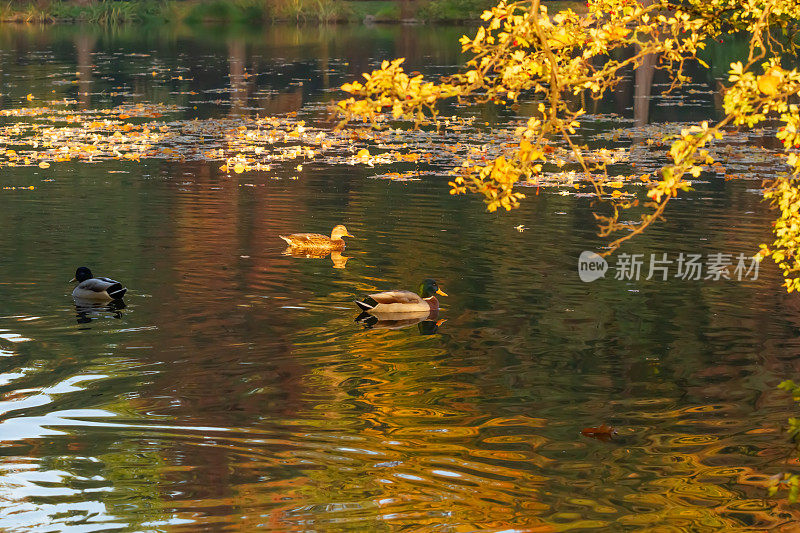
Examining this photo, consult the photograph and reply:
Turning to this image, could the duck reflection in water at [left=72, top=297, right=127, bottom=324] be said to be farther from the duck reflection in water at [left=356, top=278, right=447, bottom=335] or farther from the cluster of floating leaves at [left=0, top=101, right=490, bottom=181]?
the cluster of floating leaves at [left=0, top=101, right=490, bottom=181]

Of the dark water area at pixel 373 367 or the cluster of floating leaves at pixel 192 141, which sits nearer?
the dark water area at pixel 373 367

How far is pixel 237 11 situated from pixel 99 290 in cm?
6933

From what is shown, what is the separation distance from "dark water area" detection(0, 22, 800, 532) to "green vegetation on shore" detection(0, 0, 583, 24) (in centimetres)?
5665

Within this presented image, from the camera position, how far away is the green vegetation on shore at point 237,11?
78812mm

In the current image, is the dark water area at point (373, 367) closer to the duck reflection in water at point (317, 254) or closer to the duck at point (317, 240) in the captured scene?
the duck reflection in water at point (317, 254)

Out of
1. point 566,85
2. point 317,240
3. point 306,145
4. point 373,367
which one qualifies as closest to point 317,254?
point 317,240

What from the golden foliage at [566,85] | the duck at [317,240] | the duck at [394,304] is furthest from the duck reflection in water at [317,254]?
the golden foliage at [566,85]

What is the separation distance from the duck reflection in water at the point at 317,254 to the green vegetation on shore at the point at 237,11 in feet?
201

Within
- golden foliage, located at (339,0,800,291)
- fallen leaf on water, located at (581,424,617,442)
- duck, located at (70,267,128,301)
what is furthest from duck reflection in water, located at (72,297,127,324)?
golden foliage, located at (339,0,800,291)

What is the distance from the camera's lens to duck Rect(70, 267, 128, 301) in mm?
14492

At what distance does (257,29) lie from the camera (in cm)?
7475

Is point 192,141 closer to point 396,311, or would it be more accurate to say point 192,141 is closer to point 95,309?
point 95,309

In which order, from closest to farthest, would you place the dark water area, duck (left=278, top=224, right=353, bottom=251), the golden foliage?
the golden foliage
the dark water area
duck (left=278, top=224, right=353, bottom=251)

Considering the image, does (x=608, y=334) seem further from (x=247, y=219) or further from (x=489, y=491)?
(x=247, y=219)
